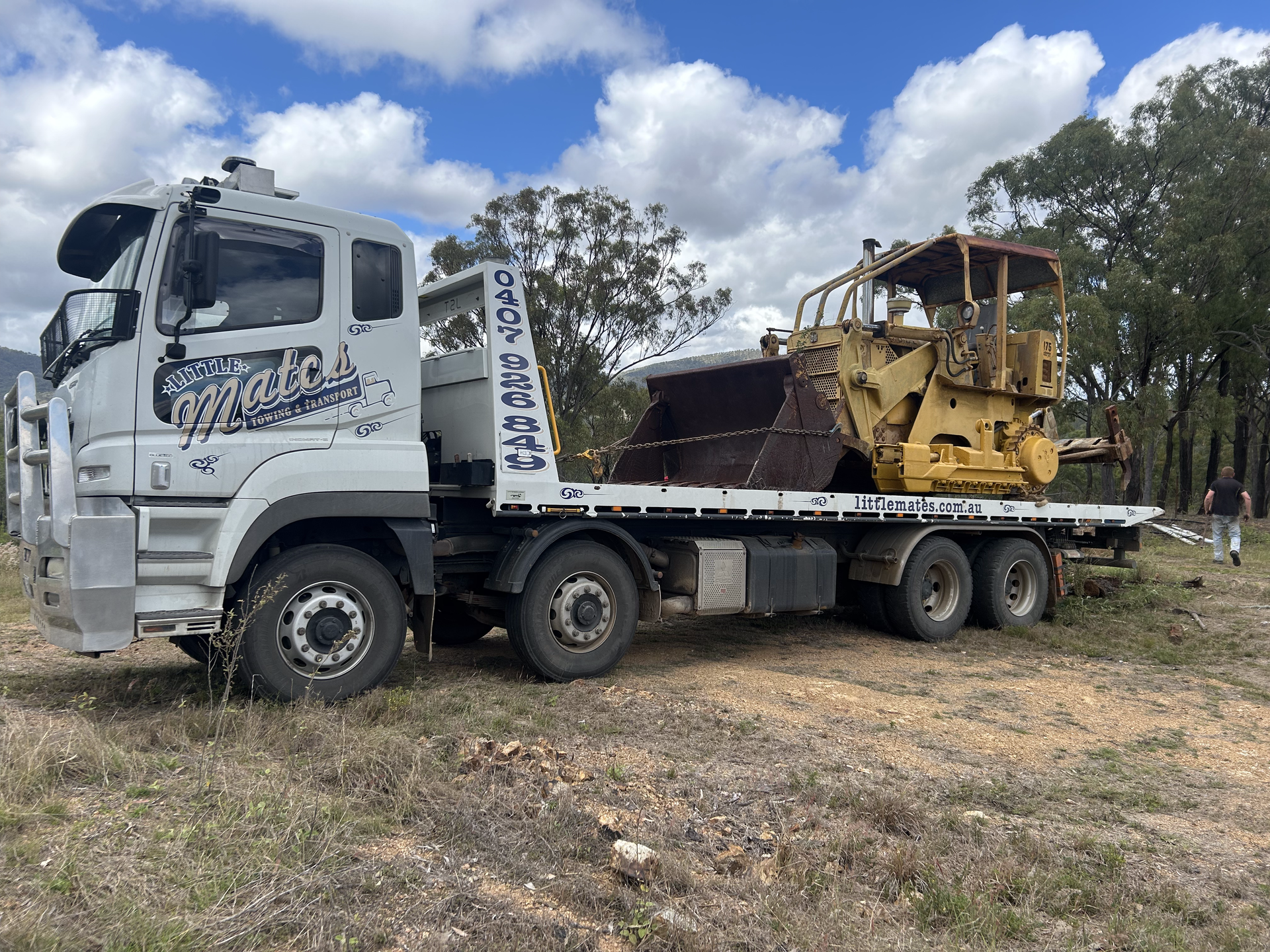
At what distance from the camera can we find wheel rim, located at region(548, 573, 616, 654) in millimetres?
6363

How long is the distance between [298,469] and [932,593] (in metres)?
6.58

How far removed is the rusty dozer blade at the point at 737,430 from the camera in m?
7.98

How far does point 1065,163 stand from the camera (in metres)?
29.4

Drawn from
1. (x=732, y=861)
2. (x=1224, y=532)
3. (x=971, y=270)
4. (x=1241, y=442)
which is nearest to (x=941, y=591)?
(x=971, y=270)

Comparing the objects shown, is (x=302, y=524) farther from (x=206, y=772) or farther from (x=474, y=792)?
(x=474, y=792)

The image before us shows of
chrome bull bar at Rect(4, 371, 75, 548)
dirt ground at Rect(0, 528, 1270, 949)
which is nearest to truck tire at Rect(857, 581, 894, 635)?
dirt ground at Rect(0, 528, 1270, 949)

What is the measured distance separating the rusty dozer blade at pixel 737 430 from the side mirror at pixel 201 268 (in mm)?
4068

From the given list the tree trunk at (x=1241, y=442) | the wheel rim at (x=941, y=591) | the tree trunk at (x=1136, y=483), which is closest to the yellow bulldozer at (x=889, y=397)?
the wheel rim at (x=941, y=591)

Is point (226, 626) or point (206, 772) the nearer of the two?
point (206, 772)

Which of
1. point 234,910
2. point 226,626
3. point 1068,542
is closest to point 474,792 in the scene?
point 234,910

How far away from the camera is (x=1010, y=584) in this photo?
10000 mm

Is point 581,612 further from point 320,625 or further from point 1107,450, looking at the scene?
point 1107,450

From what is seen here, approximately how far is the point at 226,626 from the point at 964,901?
3.92 metres

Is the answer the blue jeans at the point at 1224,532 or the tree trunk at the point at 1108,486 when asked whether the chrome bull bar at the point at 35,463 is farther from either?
the tree trunk at the point at 1108,486
